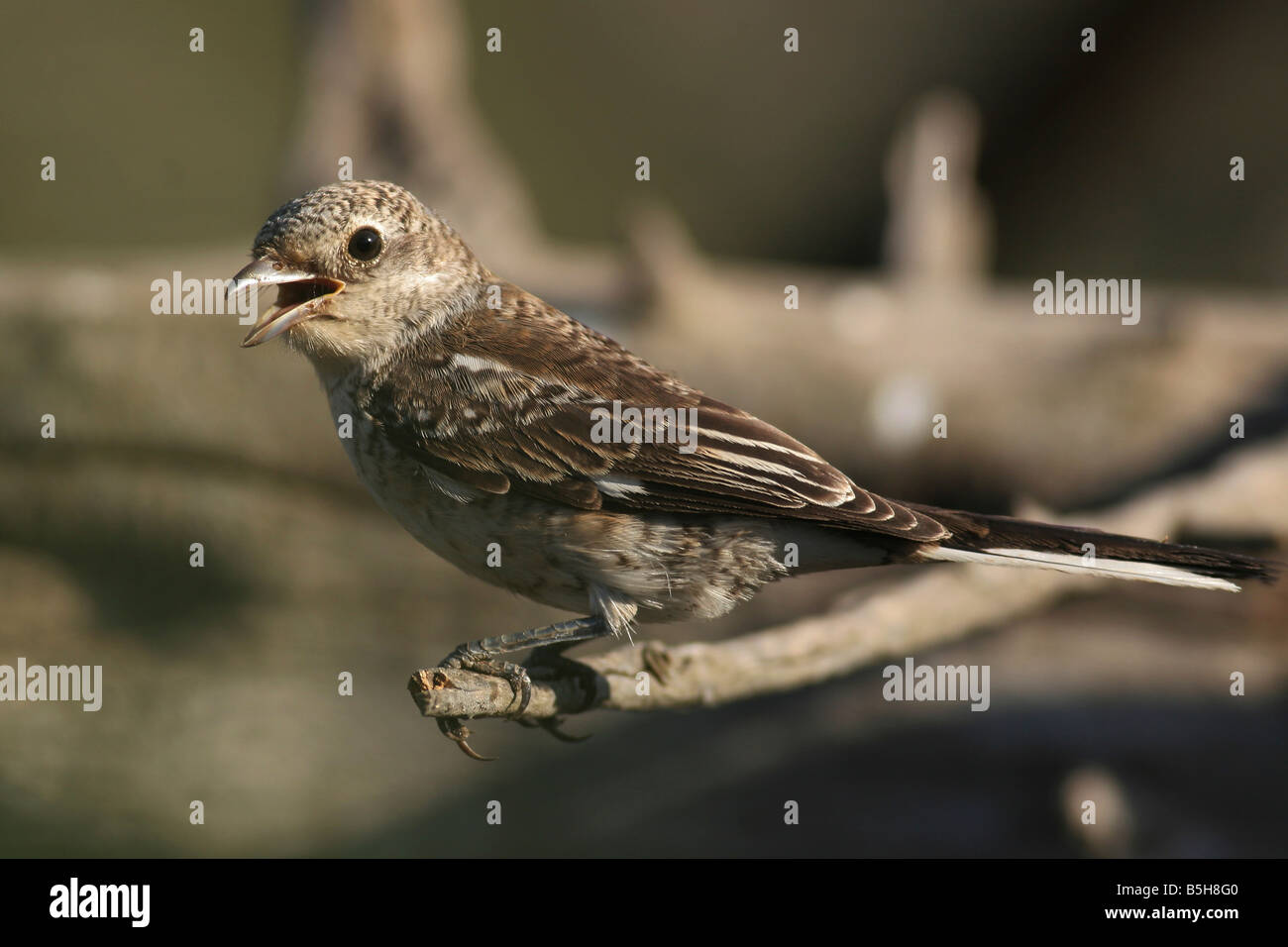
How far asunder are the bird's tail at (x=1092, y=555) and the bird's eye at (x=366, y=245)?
1.95 meters

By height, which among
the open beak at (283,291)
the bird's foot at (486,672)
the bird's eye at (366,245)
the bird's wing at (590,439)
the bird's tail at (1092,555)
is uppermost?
the bird's eye at (366,245)

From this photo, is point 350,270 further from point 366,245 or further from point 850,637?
point 850,637

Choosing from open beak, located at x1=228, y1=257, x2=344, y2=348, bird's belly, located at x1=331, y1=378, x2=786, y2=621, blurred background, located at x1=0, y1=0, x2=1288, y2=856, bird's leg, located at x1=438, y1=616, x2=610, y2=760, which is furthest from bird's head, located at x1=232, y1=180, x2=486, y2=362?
blurred background, located at x1=0, y1=0, x2=1288, y2=856

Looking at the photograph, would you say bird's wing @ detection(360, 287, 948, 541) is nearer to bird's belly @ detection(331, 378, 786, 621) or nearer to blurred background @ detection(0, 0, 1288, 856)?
bird's belly @ detection(331, 378, 786, 621)

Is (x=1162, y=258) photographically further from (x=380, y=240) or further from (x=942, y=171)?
(x=380, y=240)

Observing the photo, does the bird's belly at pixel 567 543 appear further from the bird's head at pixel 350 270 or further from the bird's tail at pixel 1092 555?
the bird's tail at pixel 1092 555

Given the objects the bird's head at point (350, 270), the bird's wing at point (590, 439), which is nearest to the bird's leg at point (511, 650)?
the bird's wing at point (590, 439)

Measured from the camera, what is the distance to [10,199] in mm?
12758

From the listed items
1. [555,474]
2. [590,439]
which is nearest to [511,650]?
[555,474]

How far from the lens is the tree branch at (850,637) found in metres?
4.06

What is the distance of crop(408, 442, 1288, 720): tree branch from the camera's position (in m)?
4.06

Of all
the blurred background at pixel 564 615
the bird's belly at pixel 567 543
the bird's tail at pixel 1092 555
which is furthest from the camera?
the blurred background at pixel 564 615

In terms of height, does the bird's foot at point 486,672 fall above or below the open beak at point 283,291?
below

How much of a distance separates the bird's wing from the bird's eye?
33cm
